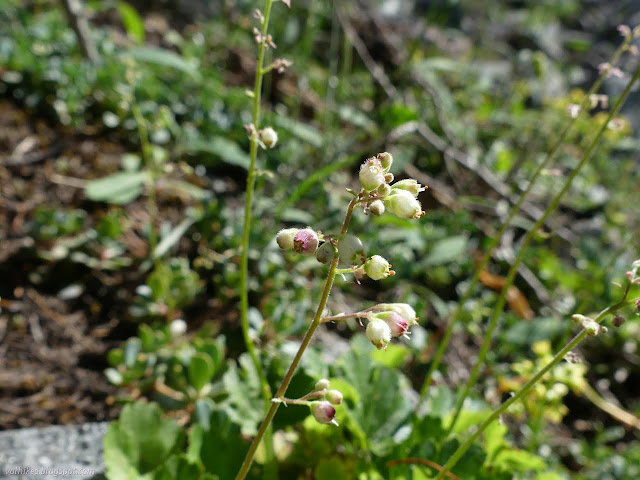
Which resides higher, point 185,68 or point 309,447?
point 185,68

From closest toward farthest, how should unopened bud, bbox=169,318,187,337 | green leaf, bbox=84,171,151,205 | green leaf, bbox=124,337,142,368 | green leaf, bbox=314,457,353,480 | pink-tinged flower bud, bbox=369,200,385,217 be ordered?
pink-tinged flower bud, bbox=369,200,385,217 → green leaf, bbox=314,457,353,480 → green leaf, bbox=124,337,142,368 → unopened bud, bbox=169,318,187,337 → green leaf, bbox=84,171,151,205

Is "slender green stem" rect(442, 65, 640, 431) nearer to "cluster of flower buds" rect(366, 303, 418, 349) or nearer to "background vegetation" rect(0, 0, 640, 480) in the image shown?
"background vegetation" rect(0, 0, 640, 480)

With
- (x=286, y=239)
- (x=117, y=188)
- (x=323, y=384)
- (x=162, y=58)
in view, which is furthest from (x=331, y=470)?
(x=162, y=58)

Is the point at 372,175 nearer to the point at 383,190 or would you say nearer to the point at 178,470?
the point at 383,190

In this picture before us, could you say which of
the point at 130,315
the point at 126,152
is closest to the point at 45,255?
the point at 130,315

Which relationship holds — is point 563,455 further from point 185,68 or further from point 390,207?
point 185,68

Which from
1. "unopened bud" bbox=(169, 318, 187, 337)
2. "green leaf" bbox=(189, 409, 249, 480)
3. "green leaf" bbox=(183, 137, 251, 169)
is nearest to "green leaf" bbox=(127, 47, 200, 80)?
"green leaf" bbox=(183, 137, 251, 169)

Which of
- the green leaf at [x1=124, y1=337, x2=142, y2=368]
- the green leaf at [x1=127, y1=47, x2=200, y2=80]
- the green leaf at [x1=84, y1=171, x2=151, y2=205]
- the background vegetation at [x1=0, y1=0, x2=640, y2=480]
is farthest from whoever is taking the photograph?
the green leaf at [x1=127, y1=47, x2=200, y2=80]
